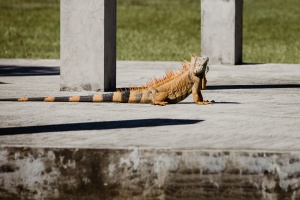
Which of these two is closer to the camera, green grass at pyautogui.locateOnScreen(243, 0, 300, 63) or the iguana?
the iguana

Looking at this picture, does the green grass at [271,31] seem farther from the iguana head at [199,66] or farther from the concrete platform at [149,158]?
the concrete platform at [149,158]

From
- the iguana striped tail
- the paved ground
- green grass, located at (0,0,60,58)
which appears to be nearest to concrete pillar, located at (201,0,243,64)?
the paved ground

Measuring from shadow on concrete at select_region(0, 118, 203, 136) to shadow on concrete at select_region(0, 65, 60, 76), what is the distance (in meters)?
6.07

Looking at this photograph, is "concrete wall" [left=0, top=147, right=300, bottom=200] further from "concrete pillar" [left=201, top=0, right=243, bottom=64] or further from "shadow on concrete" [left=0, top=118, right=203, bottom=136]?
"concrete pillar" [left=201, top=0, right=243, bottom=64]

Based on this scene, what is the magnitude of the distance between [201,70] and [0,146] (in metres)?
3.51

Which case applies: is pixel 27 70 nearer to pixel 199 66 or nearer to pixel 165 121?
pixel 199 66

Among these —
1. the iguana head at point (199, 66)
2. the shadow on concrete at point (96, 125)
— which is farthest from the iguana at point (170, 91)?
the shadow on concrete at point (96, 125)

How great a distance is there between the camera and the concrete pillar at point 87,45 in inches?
438

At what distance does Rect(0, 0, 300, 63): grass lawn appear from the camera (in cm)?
2028

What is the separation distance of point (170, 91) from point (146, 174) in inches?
124

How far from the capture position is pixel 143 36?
24.1 m

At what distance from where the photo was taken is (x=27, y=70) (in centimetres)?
1477

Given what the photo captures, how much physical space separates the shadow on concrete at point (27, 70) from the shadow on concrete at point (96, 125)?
6.07m

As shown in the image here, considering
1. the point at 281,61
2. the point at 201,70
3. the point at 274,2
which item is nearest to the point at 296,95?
the point at 201,70
